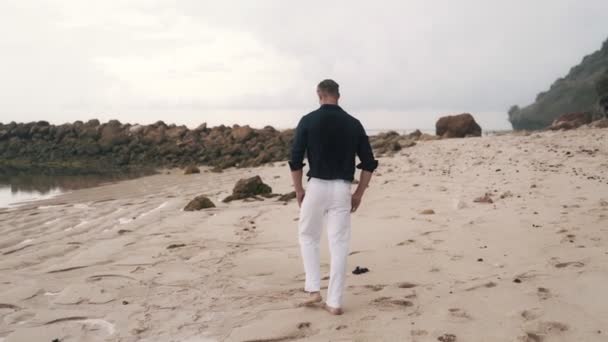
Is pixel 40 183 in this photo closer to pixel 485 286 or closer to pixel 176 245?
pixel 176 245

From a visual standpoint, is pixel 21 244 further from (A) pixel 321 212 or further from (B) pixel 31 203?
(B) pixel 31 203

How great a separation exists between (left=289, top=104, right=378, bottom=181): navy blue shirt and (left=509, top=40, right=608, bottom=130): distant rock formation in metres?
38.0

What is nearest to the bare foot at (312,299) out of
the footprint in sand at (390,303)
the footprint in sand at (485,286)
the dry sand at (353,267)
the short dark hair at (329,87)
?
the dry sand at (353,267)

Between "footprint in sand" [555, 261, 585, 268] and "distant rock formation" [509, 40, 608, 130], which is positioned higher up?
"distant rock formation" [509, 40, 608, 130]

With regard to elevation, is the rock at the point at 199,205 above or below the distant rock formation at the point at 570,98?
below

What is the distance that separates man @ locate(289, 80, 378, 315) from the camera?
3.66m

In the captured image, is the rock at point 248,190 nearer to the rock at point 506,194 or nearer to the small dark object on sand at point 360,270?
the rock at point 506,194

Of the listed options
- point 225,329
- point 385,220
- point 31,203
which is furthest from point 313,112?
point 31,203

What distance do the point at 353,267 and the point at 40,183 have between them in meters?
15.5

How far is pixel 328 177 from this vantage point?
3.65 meters

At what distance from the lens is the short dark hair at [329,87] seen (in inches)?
148

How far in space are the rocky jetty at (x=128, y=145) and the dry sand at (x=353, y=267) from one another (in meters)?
13.8

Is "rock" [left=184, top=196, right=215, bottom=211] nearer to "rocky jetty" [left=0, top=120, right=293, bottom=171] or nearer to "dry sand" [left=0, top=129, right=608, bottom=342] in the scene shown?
"dry sand" [left=0, top=129, right=608, bottom=342]

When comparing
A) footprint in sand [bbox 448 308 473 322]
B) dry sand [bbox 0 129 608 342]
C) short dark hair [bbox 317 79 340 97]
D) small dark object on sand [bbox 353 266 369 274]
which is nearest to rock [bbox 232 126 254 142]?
dry sand [bbox 0 129 608 342]
